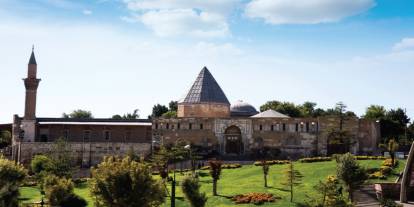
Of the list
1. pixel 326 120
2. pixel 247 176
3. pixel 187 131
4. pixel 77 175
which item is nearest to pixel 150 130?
pixel 187 131

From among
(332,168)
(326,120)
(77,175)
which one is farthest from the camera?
(326,120)

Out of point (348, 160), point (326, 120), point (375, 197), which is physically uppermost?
point (326, 120)

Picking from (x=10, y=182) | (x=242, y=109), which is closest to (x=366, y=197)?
(x=10, y=182)

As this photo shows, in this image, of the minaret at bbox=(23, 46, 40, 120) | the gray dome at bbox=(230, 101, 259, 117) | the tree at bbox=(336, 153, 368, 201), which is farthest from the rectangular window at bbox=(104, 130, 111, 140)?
the tree at bbox=(336, 153, 368, 201)

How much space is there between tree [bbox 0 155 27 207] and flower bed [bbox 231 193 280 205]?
1137 cm

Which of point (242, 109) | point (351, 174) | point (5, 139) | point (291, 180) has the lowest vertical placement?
point (291, 180)

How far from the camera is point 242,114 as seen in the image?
6906cm

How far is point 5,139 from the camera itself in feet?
213

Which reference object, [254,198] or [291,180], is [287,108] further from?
[254,198]

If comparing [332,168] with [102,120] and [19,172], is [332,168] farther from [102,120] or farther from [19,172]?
[102,120]

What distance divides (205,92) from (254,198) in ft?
95.7

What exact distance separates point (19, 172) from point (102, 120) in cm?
2932

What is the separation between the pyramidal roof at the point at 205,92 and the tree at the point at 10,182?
29.3 metres

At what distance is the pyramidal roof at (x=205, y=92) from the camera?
194 ft
